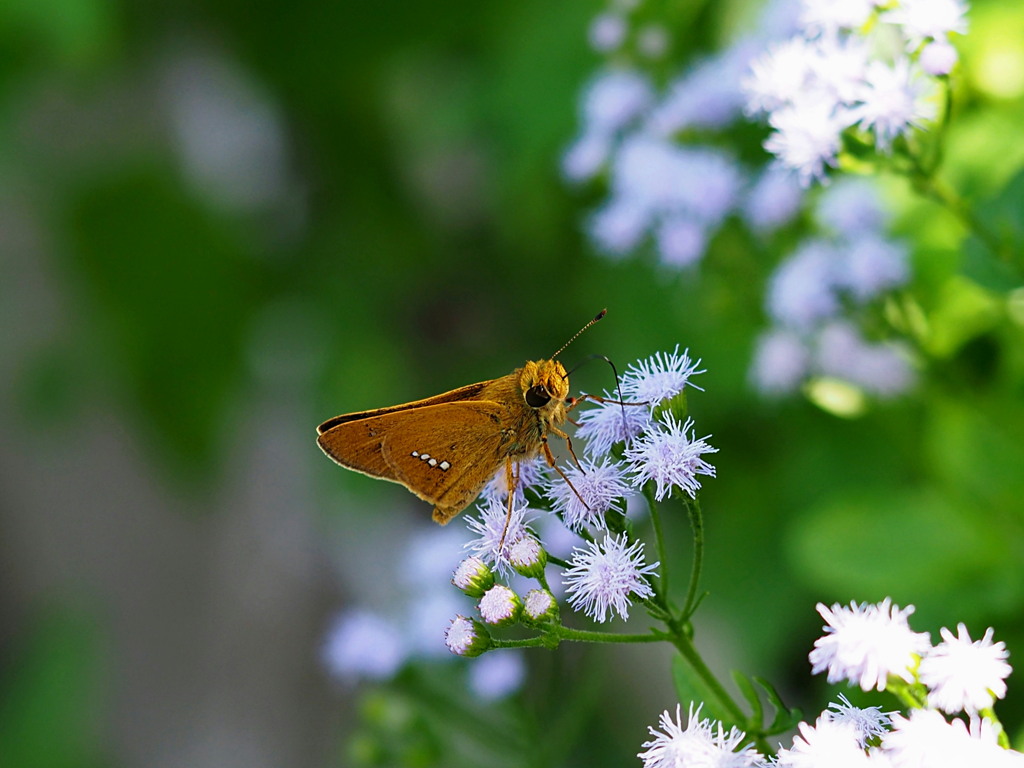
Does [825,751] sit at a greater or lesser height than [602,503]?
lesser

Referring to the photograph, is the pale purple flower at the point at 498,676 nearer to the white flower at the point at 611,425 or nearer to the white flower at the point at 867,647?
the white flower at the point at 611,425

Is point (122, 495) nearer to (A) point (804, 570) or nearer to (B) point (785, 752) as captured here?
(A) point (804, 570)

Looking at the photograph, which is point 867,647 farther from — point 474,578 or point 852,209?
point 852,209

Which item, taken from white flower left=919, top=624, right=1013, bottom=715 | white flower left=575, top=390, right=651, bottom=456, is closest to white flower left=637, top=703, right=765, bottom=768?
white flower left=919, top=624, right=1013, bottom=715

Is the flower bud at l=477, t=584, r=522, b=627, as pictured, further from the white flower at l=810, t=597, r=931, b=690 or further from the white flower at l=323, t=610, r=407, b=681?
the white flower at l=323, t=610, r=407, b=681

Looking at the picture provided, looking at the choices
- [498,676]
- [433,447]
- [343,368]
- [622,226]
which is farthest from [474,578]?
[343,368]

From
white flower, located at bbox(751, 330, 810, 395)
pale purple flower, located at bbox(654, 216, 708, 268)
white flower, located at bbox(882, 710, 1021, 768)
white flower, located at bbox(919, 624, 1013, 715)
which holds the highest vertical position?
pale purple flower, located at bbox(654, 216, 708, 268)

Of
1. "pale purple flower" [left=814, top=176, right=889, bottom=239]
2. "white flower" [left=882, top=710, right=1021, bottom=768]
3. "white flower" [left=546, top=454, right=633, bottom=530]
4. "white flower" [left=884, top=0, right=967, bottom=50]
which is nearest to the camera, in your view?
"white flower" [left=882, top=710, right=1021, bottom=768]
